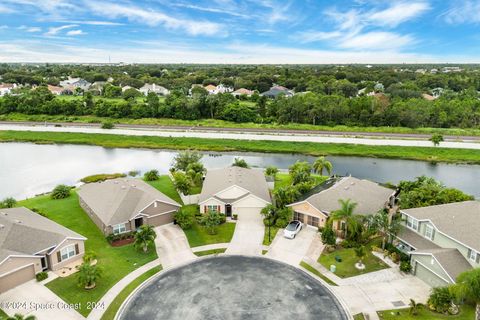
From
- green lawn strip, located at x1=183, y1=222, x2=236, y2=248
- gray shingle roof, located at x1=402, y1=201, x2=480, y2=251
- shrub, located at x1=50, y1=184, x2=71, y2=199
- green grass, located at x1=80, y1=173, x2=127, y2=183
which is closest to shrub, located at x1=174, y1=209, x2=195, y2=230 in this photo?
green lawn strip, located at x1=183, y1=222, x2=236, y2=248

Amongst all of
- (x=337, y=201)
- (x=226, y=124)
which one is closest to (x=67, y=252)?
(x=337, y=201)

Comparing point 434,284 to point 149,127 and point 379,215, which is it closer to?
point 379,215

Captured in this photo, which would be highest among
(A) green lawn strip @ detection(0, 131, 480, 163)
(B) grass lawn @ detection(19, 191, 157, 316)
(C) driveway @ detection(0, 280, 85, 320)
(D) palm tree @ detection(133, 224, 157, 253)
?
(A) green lawn strip @ detection(0, 131, 480, 163)

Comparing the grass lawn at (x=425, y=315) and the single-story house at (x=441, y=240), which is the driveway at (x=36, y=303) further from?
the single-story house at (x=441, y=240)

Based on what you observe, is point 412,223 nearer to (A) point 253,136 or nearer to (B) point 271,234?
(B) point 271,234

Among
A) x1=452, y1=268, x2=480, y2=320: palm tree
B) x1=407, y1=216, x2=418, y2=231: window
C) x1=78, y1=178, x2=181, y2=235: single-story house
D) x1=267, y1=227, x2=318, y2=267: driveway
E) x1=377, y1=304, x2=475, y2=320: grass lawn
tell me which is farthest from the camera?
x1=78, y1=178, x2=181, y2=235: single-story house

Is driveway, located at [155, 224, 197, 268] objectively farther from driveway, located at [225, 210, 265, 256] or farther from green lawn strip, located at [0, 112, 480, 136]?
green lawn strip, located at [0, 112, 480, 136]
